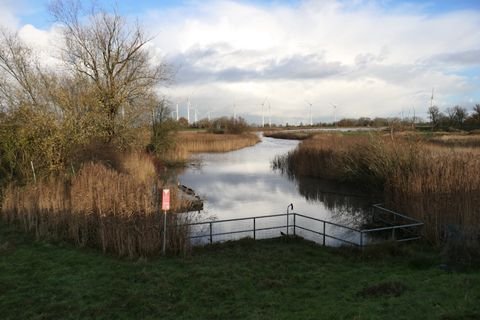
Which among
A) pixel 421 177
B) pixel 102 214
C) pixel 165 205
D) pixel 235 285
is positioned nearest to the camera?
pixel 235 285

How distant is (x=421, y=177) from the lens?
1482cm

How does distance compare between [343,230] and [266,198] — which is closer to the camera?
[343,230]

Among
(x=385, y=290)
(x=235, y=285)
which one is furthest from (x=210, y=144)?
(x=385, y=290)

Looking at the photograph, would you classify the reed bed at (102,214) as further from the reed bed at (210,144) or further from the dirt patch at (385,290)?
the reed bed at (210,144)

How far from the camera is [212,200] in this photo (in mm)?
21328

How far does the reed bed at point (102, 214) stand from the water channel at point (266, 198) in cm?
280

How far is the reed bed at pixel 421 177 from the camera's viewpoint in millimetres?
12508

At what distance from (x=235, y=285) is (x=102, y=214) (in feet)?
16.2

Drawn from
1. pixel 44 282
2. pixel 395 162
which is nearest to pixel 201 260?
pixel 44 282

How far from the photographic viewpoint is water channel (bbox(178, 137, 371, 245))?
1636 centimetres

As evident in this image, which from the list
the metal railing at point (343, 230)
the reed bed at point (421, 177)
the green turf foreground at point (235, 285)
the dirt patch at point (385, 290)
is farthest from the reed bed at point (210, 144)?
the dirt patch at point (385, 290)

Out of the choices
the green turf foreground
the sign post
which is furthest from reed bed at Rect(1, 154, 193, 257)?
the green turf foreground

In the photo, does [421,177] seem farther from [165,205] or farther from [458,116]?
[458,116]

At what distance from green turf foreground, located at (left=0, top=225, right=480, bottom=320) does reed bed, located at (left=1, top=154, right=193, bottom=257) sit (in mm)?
532
